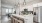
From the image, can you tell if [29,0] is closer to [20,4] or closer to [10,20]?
[20,4]

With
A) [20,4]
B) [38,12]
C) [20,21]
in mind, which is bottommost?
[20,21]

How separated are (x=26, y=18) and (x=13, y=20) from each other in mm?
258

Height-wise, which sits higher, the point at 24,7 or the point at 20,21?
the point at 24,7

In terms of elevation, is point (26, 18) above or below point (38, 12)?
below

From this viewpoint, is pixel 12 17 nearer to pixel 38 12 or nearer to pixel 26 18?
pixel 26 18

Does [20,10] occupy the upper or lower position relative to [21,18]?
upper

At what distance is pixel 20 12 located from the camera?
1035mm

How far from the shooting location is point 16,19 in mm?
1015

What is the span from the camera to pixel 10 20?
1034 mm

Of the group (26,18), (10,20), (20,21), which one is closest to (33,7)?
(26,18)

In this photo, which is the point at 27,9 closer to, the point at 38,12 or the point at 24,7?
the point at 24,7

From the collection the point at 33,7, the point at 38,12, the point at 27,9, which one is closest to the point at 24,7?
the point at 27,9

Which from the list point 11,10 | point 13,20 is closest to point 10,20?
point 13,20

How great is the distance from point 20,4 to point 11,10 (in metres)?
0.22
